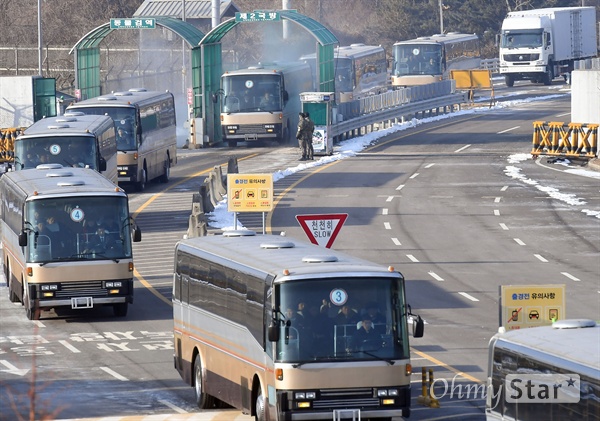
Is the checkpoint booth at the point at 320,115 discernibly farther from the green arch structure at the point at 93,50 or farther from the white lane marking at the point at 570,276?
the white lane marking at the point at 570,276

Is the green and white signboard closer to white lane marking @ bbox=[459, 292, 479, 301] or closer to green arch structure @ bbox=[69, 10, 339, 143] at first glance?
green arch structure @ bbox=[69, 10, 339, 143]

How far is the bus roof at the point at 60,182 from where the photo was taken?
28.1m

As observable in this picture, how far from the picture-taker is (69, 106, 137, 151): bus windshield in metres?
46.9

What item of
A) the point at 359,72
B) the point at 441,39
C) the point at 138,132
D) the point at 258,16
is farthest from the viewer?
the point at 441,39

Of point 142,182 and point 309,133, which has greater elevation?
point 309,133

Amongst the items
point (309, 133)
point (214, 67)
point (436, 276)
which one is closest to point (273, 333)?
point (436, 276)

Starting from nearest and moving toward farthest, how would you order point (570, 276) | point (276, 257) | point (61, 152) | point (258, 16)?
point (276, 257), point (570, 276), point (61, 152), point (258, 16)

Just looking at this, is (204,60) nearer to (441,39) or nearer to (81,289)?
(441,39)

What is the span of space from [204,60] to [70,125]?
20.9m

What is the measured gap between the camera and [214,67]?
6331 centimetres

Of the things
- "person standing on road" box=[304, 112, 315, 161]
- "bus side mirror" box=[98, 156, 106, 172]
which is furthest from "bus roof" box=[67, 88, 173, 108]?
"bus side mirror" box=[98, 156, 106, 172]

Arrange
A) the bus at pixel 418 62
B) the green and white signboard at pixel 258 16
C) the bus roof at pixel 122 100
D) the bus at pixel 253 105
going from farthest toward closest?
the bus at pixel 418 62 → the green and white signboard at pixel 258 16 → the bus at pixel 253 105 → the bus roof at pixel 122 100

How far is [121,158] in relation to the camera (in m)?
46.8

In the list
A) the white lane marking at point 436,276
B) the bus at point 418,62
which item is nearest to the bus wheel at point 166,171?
the white lane marking at point 436,276
